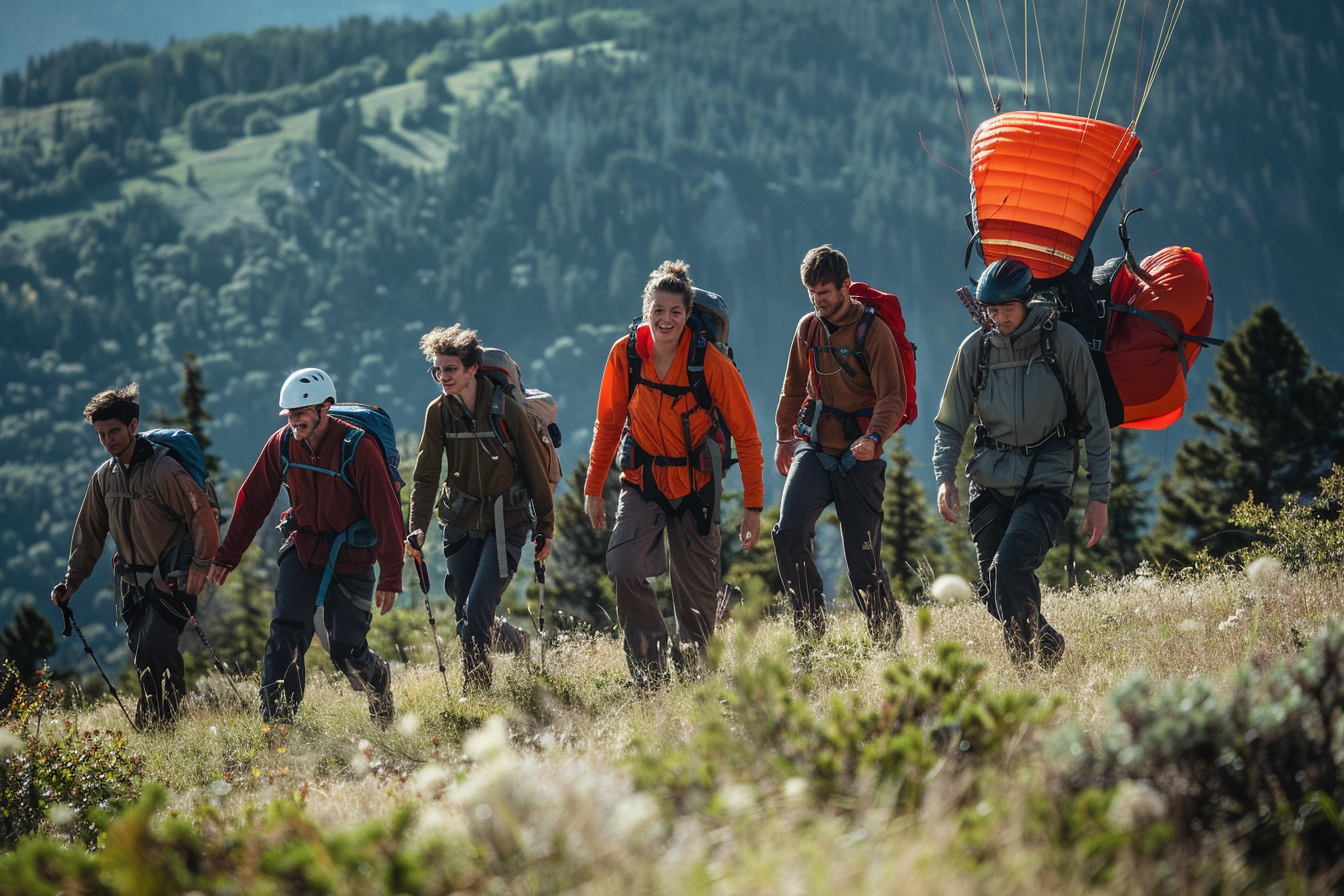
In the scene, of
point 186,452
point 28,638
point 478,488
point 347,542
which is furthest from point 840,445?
point 28,638

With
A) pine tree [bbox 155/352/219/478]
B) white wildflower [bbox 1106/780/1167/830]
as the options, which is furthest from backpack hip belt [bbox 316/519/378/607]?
pine tree [bbox 155/352/219/478]

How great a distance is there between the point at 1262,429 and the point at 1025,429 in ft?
102

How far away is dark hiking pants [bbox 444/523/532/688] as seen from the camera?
667 centimetres

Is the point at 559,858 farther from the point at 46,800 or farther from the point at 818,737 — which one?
the point at 46,800

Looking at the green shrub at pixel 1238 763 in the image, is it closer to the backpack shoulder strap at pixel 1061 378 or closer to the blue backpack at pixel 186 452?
the backpack shoulder strap at pixel 1061 378

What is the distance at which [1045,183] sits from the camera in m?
6.51

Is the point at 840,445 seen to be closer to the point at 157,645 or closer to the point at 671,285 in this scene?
the point at 671,285

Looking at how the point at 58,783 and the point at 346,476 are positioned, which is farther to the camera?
the point at 346,476

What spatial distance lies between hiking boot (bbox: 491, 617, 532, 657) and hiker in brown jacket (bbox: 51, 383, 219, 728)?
2.08 m

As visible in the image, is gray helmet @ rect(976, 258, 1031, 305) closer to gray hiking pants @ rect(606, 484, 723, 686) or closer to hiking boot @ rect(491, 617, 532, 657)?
gray hiking pants @ rect(606, 484, 723, 686)

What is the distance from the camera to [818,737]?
317cm

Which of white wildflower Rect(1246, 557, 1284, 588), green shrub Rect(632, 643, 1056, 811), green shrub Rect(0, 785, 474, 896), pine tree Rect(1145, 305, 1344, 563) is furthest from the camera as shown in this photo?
pine tree Rect(1145, 305, 1344, 563)

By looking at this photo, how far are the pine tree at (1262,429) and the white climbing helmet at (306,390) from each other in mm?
29179

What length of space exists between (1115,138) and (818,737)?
5203 mm
